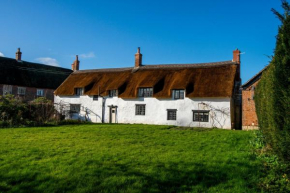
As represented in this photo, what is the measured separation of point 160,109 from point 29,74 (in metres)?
26.5

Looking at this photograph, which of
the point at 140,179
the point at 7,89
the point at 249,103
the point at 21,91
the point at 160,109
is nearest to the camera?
the point at 140,179

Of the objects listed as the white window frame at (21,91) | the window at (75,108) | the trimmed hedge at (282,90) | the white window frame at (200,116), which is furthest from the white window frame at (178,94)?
the white window frame at (21,91)

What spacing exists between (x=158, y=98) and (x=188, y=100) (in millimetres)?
3310

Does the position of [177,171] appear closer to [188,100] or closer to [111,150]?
[111,150]

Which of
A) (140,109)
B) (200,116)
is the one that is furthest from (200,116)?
(140,109)

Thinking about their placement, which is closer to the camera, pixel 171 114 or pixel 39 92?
pixel 171 114

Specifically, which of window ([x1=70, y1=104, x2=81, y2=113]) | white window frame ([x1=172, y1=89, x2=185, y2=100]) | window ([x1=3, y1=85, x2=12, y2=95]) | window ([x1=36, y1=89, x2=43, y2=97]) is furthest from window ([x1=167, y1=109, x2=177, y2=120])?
window ([x1=3, y1=85, x2=12, y2=95])

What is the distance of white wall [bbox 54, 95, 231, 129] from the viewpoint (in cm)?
2352

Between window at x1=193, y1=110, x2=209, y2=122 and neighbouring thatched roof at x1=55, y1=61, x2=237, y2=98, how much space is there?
5.65ft

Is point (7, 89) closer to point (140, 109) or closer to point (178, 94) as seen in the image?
point (140, 109)

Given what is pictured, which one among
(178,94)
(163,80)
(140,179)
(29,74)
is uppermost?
(29,74)

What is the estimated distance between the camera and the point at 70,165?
303 inches

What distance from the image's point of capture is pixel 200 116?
79.9 feet

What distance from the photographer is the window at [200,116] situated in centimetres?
2416
